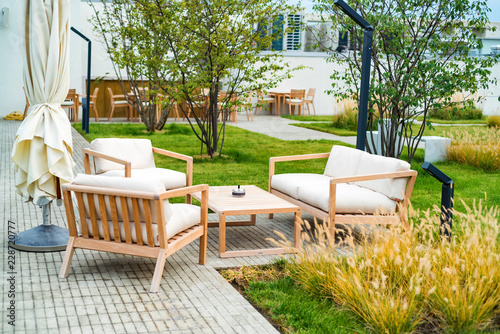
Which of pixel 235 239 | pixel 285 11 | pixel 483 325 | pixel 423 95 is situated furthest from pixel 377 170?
pixel 285 11

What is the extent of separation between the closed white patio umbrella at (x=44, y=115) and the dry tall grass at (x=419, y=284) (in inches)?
80.0

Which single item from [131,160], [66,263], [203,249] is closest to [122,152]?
[131,160]

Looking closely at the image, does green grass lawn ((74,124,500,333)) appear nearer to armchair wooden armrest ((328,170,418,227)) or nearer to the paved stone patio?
the paved stone patio

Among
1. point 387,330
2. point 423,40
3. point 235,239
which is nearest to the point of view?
point 387,330

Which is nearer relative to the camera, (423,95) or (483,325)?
(483,325)

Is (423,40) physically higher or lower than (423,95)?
higher

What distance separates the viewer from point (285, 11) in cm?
994

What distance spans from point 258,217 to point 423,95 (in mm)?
3490

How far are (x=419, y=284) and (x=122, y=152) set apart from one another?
3.78 metres

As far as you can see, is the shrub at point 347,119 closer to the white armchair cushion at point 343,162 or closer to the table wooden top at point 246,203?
the white armchair cushion at point 343,162

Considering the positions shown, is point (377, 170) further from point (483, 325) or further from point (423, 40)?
point (423, 40)

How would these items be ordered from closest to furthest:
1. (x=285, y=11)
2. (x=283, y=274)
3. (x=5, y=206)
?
(x=283, y=274) → (x=5, y=206) → (x=285, y=11)

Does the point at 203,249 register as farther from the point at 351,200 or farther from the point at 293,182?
the point at 293,182

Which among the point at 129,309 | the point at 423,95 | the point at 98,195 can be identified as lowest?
the point at 129,309
